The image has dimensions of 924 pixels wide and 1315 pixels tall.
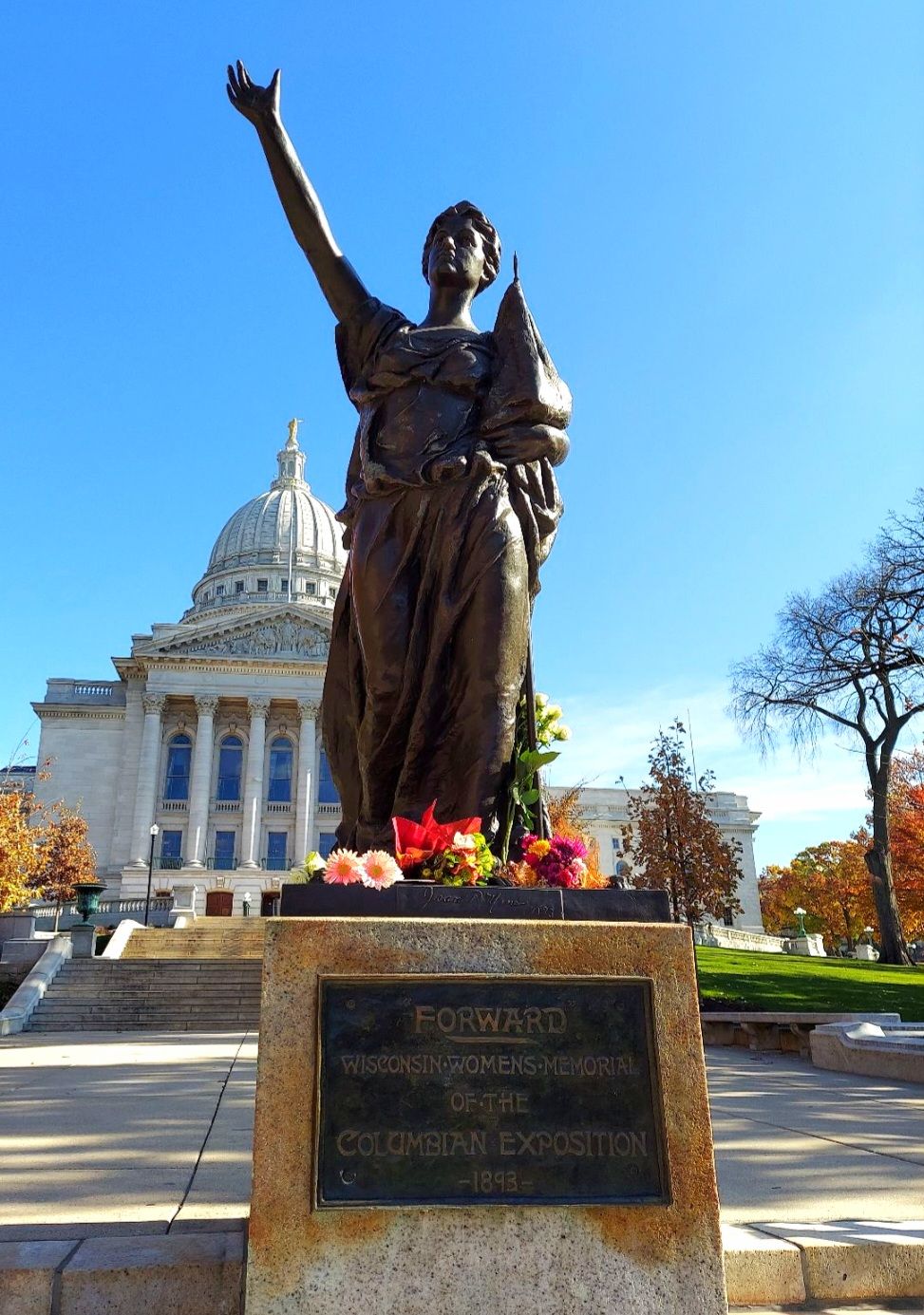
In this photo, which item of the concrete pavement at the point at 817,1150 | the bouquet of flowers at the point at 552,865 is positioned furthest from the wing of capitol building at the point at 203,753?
the bouquet of flowers at the point at 552,865

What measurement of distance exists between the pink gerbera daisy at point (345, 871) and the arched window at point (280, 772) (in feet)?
188

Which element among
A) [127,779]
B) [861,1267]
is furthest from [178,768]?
[861,1267]

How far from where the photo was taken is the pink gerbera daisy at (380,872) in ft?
9.10

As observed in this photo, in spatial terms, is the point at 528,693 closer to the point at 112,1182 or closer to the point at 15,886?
the point at 112,1182

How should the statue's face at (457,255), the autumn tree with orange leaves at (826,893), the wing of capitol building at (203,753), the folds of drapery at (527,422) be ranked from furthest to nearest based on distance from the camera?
the autumn tree with orange leaves at (826,893) < the wing of capitol building at (203,753) < the statue's face at (457,255) < the folds of drapery at (527,422)

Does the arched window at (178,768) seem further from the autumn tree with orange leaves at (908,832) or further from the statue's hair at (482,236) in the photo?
the statue's hair at (482,236)

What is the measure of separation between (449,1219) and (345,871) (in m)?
0.93

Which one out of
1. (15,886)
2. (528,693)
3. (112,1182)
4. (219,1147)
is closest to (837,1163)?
(528,693)

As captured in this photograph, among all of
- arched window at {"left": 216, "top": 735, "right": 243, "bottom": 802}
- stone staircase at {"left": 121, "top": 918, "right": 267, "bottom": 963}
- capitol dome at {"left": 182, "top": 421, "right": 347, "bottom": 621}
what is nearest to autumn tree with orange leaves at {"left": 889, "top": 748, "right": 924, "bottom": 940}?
stone staircase at {"left": 121, "top": 918, "right": 267, "bottom": 963}

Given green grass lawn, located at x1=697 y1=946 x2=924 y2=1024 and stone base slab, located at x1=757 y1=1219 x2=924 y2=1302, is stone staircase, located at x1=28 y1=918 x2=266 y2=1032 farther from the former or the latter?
stone base slab, located at x1=757 y1=1219 x2=924 y2=1302

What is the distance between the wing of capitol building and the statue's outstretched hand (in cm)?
5234

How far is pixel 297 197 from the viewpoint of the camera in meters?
4.38

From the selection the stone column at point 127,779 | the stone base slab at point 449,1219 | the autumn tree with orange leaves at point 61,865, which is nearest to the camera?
the stone base slab at point 449,1219

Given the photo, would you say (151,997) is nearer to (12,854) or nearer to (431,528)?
(431,528)
